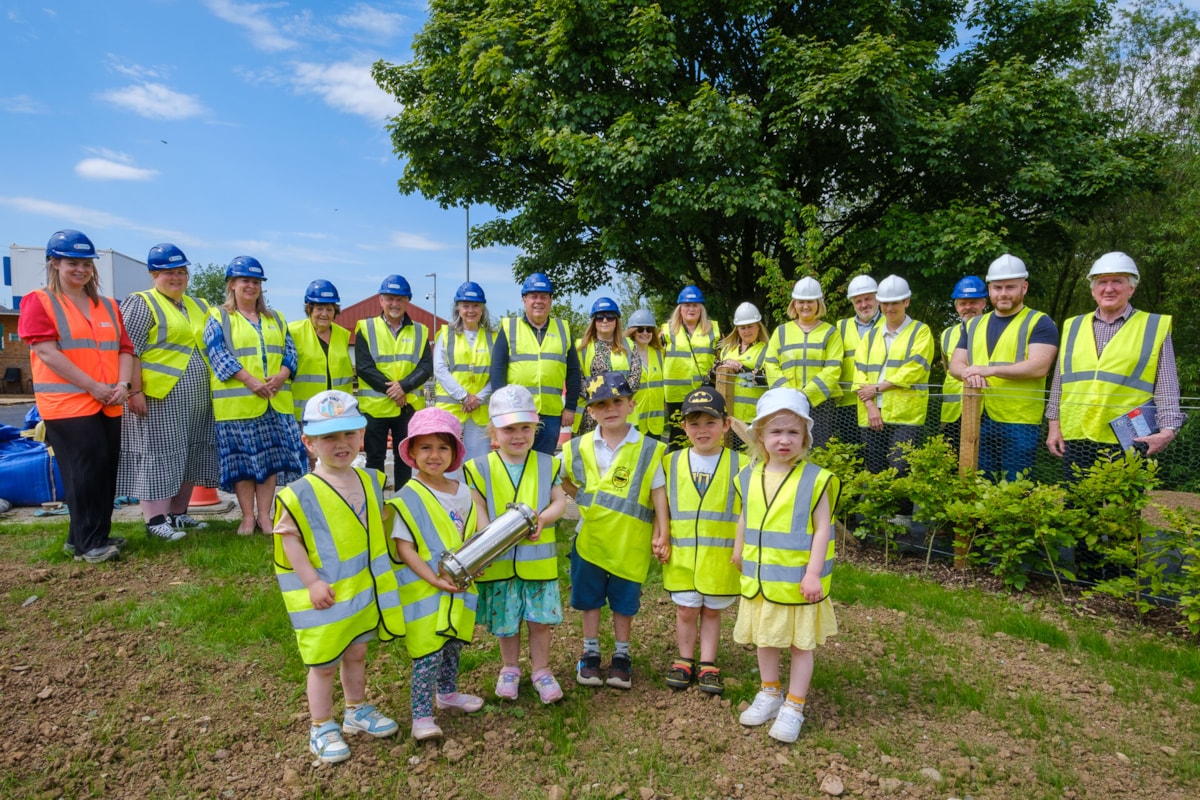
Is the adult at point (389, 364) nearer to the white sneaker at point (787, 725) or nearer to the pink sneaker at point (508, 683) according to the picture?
the pink sneaker at point (508, 683)

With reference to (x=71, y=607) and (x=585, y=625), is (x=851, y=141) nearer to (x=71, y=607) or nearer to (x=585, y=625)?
(x=585, y=625)

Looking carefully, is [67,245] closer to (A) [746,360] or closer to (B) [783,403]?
(B) [783,403]

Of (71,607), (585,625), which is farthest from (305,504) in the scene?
(71,607)

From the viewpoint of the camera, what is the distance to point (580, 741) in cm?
307

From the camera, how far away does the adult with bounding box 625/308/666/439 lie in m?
6.28

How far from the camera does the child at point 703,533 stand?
3371 mm

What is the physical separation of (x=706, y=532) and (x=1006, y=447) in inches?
120

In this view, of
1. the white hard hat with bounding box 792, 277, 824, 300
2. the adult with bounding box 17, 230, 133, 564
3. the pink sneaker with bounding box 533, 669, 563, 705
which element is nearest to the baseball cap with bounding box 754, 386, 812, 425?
the pink sneaker with bounding box 533, 669, 563, 705

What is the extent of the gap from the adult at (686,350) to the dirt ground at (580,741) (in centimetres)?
336

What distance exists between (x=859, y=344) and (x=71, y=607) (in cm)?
586

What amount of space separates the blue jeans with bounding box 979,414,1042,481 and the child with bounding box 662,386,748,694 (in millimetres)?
2726

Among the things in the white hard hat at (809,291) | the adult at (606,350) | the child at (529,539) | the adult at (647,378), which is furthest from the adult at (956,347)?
the child at (529,539)

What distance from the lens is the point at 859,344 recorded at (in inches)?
234

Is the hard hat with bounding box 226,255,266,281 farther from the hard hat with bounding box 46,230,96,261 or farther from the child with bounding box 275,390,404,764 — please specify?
the child with bounding box 275,390,404,764
